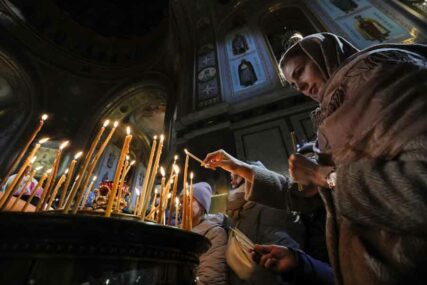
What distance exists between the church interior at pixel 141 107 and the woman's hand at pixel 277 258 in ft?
1.44

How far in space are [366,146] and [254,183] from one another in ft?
3.37

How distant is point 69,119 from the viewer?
932cm

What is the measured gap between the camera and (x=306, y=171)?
1.13m

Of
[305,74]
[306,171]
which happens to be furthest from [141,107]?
[306,171]

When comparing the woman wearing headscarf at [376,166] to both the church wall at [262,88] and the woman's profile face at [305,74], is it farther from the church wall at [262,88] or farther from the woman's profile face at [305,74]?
the church wall at [262,88]

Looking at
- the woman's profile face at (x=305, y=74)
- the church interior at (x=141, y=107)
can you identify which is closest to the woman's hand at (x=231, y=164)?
the church interior at (x=141, y=107)

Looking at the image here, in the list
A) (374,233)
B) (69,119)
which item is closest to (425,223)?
(374,233)

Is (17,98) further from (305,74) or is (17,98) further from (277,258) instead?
(277,258)

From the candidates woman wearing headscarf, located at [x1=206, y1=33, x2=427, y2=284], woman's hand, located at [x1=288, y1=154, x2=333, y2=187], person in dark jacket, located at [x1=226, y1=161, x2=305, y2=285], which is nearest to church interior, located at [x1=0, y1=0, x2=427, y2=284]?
woman's hand, located at [x1=288, y1=154, x2=333, y2=187]

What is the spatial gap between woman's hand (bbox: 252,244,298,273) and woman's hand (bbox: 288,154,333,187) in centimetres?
40

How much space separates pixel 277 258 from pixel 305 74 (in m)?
1.17

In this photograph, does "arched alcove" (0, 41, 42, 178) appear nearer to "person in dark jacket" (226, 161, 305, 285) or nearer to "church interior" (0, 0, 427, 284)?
"church interior" (0, 0, 427, 284)

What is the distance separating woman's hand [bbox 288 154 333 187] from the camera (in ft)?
3.48

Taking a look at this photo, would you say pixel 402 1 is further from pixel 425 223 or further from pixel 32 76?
pixel 32 76
